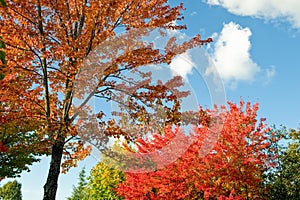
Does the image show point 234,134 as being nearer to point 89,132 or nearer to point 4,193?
point 89,132

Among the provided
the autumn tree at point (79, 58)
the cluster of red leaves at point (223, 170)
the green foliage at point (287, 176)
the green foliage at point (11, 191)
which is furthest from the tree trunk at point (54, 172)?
the green foliage at point (11, 191)

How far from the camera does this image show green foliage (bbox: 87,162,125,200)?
2611 cm

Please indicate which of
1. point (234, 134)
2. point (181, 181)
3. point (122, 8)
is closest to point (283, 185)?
point (234, 134)

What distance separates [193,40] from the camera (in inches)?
369

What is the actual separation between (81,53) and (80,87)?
853 mm

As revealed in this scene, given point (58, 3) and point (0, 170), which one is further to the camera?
point (0, 170)

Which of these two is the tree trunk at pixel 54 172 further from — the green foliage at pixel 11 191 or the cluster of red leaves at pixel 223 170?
the green foliage at pixel 11 191

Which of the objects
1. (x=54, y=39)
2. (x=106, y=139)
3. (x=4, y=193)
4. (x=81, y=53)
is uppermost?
(x=4, y=193)

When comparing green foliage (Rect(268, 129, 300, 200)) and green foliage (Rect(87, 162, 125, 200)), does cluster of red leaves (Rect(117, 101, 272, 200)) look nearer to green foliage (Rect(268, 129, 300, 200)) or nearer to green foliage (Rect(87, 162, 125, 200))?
green foliage (Rect(268, 129, 300, 200))

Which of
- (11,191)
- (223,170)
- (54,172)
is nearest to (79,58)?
(54,172)

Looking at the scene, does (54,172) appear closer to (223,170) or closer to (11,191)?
(223,170)

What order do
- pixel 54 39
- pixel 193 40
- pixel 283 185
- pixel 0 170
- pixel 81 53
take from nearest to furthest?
pixel 81 53, pixel 193 40, pixel 54 39, pixel 283 185, pixel 0 170

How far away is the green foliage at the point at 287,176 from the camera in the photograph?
56.6 feet

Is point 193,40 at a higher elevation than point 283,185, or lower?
higher
